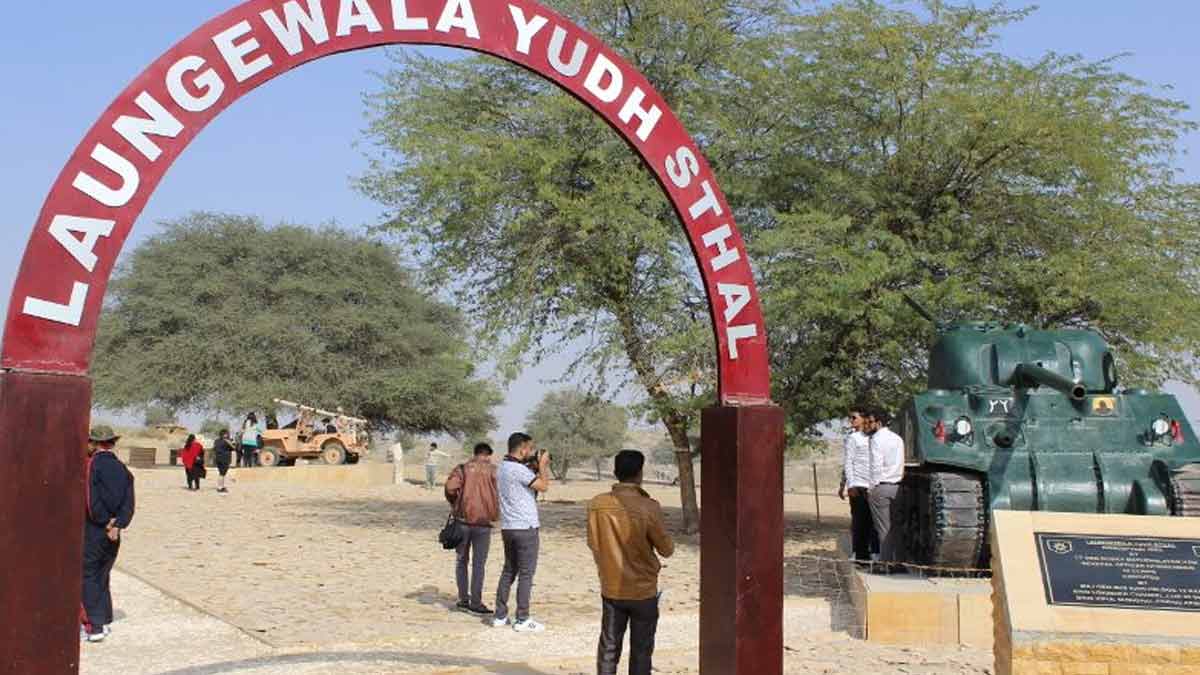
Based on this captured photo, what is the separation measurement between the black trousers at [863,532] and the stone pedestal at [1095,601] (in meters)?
5.67

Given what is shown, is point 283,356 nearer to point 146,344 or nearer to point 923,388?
point 146,344

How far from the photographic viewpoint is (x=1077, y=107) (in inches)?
674

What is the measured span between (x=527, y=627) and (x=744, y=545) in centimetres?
571

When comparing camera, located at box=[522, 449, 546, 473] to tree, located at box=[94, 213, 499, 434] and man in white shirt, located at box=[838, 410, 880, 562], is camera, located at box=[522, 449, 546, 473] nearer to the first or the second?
man in white shirt, located at box=[838, 410, 880, 562]

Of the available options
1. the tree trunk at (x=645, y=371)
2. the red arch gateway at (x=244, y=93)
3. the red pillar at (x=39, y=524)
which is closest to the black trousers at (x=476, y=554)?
the red arch gateway at (x=244, y=93)

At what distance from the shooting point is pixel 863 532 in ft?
44.4

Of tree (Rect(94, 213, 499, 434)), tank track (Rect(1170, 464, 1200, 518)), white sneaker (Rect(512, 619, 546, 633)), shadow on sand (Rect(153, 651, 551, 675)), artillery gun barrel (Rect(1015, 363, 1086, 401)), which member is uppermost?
tree (Rect(94, 213, 499, 434))

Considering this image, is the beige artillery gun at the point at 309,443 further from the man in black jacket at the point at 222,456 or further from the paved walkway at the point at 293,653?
the paved walkway at the point at 293,653

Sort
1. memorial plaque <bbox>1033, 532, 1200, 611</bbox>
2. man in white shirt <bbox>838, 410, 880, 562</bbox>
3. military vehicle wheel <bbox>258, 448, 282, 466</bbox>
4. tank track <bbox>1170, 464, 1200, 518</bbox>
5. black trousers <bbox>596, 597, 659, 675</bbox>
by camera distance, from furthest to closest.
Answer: military vehicle wheel <bbox>258, 448, 282, 466</bbox> → man in white shirt <bbox>838, 410, 880, 562</bbox> → tank track <bbox>1170, 464, 1200, 518</bbox> → black trousers <bbox>596, 597, 659, 675</bbox> → memorial plaque <bbox>1033, 532, 1200, 611</bbox>

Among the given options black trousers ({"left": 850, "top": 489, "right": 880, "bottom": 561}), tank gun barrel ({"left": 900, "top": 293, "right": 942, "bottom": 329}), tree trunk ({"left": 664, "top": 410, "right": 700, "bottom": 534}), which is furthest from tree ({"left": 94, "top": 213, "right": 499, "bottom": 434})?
black trousers ({"left": 850, "top": 489, "right": 880, "bottom": 561})

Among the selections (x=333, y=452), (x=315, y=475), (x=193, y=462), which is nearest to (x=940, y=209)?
(x=193, y=462)

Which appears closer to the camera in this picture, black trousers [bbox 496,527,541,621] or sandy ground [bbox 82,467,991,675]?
sandy ground [bbox 82,467,991,675]

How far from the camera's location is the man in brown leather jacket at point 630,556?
7.23 meters

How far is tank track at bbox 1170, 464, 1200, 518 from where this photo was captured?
11.3 m
